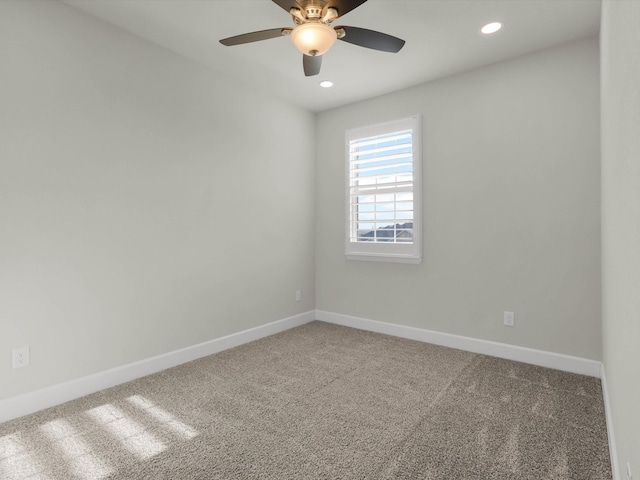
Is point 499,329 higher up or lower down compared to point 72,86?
lower down

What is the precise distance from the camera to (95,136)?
258 cm

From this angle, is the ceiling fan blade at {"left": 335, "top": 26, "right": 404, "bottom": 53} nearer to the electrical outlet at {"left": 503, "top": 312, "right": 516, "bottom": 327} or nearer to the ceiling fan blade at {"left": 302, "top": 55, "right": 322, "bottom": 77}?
the ceiling fan blade at {"left": 302, "top": 55, "right": 322, "bottom": 77}

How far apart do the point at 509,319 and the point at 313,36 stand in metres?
2.76

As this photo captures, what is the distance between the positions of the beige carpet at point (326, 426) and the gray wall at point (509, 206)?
52 centimetres

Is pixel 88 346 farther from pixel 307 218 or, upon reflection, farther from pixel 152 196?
pixel 307 218

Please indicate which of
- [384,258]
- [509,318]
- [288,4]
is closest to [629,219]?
[288,4]

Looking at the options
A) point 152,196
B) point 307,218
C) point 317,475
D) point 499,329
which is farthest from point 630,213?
point 307,218

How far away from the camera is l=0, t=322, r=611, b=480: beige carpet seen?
1.75 m

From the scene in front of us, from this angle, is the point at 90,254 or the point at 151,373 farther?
the point at 151,373

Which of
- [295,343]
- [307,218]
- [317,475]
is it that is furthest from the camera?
[307,218]

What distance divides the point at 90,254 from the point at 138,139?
940 mm

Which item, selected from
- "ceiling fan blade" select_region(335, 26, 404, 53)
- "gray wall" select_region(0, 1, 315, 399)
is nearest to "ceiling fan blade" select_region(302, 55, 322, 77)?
"ceiling fan blade" select_region(335, 26, 404, 53)

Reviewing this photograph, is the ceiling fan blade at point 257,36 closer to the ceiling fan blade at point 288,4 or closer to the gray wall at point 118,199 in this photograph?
the ceiling fan blade at point 288,4

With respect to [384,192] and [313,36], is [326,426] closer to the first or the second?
[313,36]
